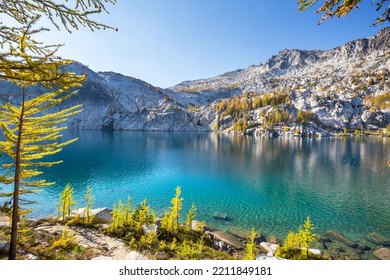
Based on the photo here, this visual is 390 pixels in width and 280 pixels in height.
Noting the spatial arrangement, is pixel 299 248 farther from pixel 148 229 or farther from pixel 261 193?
pixel 261 193

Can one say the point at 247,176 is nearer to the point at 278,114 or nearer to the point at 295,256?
the point at 295,256

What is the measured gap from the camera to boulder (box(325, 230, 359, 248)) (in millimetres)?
23359

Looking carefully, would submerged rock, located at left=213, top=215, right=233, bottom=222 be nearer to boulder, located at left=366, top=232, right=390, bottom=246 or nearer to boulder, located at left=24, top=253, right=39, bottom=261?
boulder, located at left=366, top=232, right=390, bottom=246

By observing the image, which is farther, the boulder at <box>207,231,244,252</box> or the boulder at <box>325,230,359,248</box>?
the boulder at <box>325,230,359,248</box>

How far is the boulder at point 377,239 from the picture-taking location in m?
23.7

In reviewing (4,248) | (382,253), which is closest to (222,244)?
(4,248)

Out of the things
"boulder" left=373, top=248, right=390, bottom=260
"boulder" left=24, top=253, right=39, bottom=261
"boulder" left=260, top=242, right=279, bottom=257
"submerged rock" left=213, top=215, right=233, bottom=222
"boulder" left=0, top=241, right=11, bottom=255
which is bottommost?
"boulder" left=373, top=248, right=390, bottom=260

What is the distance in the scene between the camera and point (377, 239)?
24.4 metres

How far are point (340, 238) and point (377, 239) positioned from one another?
3.89 metres

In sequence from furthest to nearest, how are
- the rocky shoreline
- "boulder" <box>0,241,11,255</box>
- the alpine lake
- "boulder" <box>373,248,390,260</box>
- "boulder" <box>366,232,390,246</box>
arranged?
the alpine lake
"boulder" <box>366,232,390,246</box>
"boulder" <box>373,248,390,260</box>
the rocky shoreline
"boulder" <box>0,241,11,255</box>

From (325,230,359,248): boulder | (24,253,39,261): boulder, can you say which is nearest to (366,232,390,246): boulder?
(325,230,359,248): boulder

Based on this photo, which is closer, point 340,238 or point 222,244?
point 222,244

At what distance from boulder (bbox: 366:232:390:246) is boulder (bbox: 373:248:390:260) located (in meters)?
1.68

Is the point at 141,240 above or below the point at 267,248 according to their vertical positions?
above
